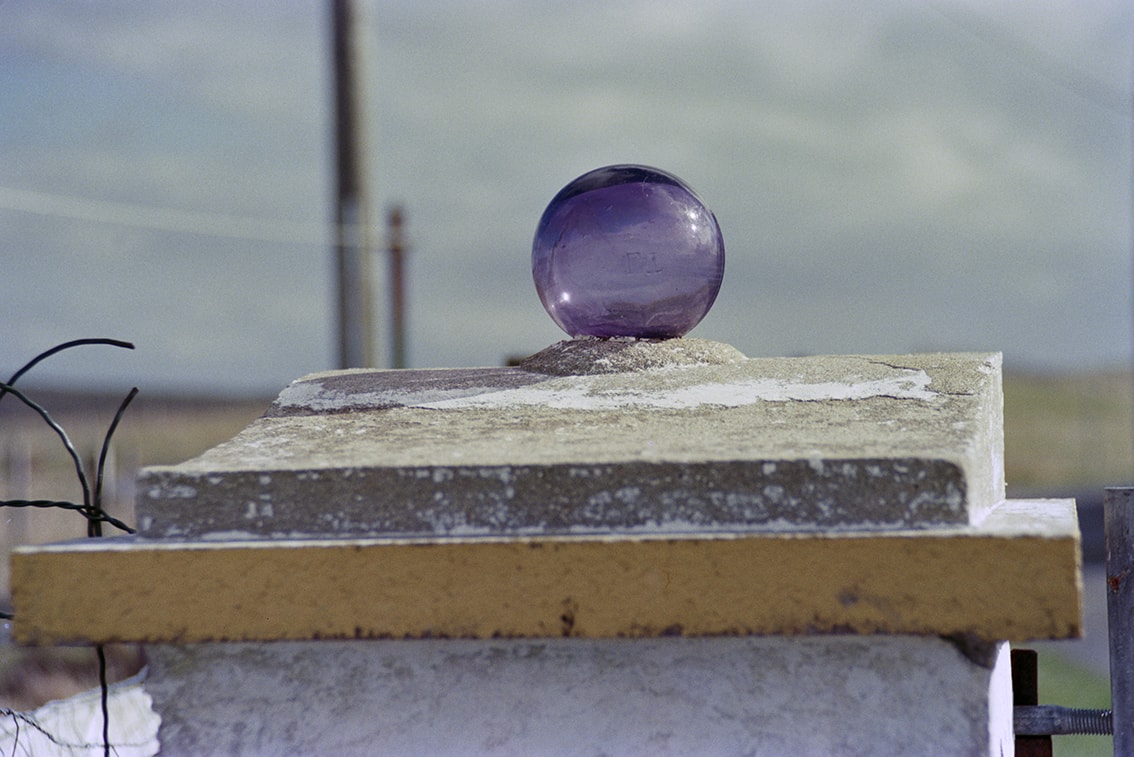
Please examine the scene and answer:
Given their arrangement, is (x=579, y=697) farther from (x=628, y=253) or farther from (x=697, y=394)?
(x=628, y=253)

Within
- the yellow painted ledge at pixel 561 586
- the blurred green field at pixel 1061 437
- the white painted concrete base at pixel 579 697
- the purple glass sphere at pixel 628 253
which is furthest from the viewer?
the blurred green field at pixel 1061 437

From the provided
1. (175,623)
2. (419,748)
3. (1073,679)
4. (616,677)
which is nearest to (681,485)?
(616,677)

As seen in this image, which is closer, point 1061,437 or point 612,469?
point 612,469

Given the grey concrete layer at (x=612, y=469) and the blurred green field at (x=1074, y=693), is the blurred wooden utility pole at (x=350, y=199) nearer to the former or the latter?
the blurred green field at (x=1074, y=693)

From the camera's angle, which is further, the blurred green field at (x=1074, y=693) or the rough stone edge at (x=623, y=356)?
the blurred green field at (x=1074, y=693)

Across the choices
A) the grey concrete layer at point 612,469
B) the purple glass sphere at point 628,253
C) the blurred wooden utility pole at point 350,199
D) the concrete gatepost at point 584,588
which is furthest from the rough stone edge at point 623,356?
the blurred wooden utility pole at point 350,199

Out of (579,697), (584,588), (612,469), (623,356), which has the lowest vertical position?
(579,697)

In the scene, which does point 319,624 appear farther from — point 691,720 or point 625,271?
point 625,271

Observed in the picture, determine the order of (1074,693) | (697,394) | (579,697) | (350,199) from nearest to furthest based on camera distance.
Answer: (579,697) → (697,394) → (1074,693) → (350,199)

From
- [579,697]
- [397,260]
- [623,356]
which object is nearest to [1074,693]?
→ [397,260]
